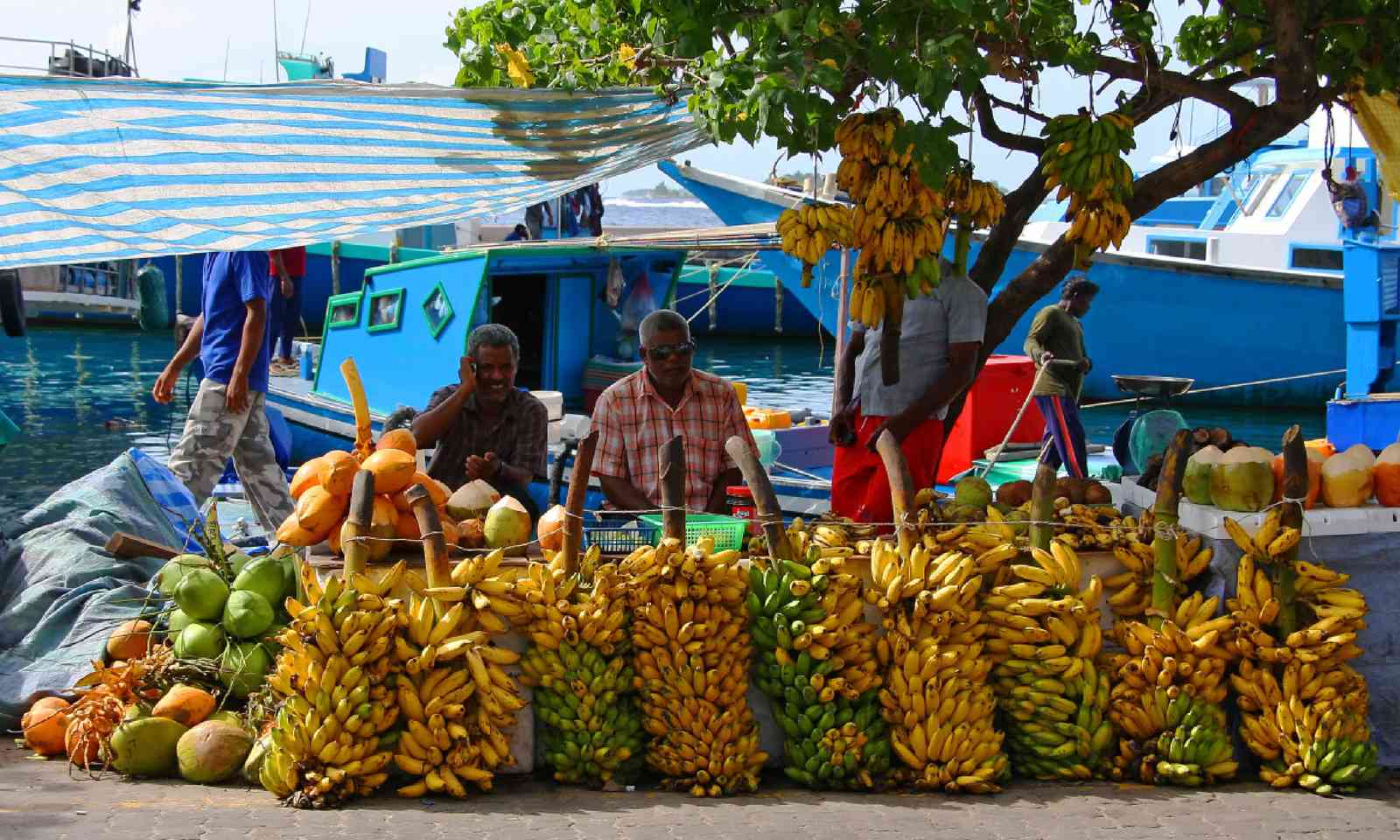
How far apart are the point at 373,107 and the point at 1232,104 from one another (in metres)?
3.24

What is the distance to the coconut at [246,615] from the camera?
475 centimetres

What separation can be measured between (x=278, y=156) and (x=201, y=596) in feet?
5.19

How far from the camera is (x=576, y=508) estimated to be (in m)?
4.42

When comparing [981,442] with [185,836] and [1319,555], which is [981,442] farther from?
[185,836]

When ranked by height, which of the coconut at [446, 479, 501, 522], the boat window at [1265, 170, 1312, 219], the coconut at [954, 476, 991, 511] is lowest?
the coconut at [446, 479, 501, 522]

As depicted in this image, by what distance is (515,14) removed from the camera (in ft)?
18.1

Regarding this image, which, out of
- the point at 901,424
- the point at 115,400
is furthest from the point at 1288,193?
the point at 901,424

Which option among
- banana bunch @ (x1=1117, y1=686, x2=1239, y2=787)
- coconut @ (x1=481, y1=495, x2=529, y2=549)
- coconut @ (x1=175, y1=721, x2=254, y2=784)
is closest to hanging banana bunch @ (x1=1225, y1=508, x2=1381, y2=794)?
banana bunch @ (x1=1117, y1=686, x2=1239, y2=787)

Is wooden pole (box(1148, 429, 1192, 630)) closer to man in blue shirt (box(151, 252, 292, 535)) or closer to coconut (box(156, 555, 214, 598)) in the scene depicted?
coconut (box(156, 555, 214, 598))

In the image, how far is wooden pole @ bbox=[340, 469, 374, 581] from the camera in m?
4.35

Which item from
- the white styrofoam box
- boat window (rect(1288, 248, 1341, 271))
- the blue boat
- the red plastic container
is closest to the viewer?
the white styrofoam box

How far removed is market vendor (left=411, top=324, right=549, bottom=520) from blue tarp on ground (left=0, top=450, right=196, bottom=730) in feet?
4.20

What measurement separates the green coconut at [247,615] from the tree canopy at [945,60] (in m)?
2.18

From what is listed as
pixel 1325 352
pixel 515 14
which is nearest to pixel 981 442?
pixel 515 14
